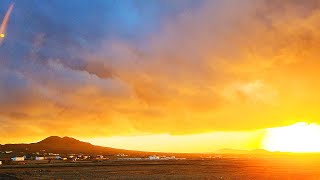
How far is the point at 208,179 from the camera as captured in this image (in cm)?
7856

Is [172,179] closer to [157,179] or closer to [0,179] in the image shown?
[157,179]

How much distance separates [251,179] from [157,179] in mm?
18337

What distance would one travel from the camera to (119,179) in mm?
78312

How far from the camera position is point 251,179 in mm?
77438

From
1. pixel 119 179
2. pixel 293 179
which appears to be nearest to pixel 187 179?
pixel 119 179

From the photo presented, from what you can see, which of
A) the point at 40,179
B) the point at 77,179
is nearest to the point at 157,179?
the point at 77,179

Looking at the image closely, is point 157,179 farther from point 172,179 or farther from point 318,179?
point 318,179

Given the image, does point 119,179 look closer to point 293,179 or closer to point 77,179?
point 77,179

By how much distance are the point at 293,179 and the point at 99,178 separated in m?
38.7

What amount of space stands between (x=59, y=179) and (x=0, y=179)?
1198 cm

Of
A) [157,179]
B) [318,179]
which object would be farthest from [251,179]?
[157,179]

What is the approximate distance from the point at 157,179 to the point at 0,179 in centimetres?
3068

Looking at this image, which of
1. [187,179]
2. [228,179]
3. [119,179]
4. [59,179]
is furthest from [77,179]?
[228,179]

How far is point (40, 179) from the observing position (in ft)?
255
